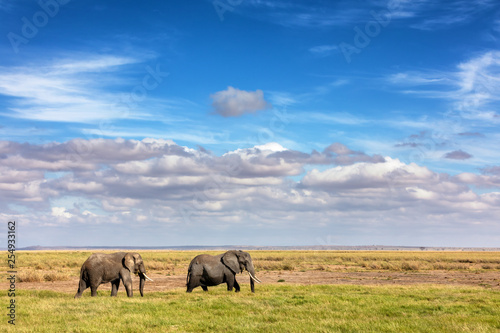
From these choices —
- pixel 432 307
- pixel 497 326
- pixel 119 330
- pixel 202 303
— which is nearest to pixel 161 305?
pixel 202 303

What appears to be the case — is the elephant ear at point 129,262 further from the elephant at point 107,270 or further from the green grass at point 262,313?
the green grass at point 262,313

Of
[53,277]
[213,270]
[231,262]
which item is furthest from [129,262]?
[53,277]

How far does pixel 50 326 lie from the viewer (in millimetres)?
14883

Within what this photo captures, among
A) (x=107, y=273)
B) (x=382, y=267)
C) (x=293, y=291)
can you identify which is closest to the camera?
(x=107, y=273)

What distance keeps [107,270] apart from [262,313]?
8.46 meters

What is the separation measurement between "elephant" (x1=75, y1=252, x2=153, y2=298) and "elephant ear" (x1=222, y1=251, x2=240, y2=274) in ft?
14.0

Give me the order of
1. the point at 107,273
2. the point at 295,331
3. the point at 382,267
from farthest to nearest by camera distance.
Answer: the point at 382,267
the point at 107,273
the point at 295,331

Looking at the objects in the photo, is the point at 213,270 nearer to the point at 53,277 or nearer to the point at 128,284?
the point at 128,284

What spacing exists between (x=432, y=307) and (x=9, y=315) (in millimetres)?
16136

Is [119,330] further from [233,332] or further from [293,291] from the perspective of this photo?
[293,291]

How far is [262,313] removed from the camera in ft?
58.1

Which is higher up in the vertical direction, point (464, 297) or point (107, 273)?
point (107, 273)

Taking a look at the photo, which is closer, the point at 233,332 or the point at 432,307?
the point at 233,332

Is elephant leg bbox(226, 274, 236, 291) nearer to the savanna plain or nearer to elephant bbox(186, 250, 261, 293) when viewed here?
elephant bbox(186, 250, 261, 293)
